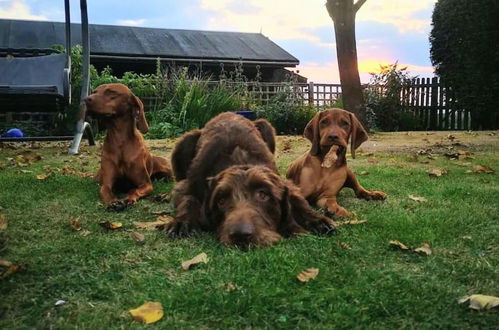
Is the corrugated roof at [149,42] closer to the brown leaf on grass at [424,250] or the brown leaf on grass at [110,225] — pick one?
the brown leaf on grass at [110,225]

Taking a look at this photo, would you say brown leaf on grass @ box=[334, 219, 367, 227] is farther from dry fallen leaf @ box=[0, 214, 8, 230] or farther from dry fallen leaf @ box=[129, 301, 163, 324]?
dry fallen leaf @ box=[0, 214, 8, 230]

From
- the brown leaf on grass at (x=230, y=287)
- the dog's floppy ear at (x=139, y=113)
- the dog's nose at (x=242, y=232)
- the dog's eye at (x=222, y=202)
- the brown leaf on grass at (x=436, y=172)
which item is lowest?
the brown leaf on grass at (x=230, y=287)

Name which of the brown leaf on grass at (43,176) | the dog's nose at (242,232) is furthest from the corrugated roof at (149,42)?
the dog's nose at (242,232)

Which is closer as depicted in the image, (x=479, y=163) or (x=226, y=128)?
(x=226, y=128)

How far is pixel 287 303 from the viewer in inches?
87.6

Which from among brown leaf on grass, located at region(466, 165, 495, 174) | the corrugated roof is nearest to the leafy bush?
the corrugated roof

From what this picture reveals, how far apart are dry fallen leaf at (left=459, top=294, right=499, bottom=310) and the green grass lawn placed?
0.03 metres

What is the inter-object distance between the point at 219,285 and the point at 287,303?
0.36m

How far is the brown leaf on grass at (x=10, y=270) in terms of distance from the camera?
2.56m

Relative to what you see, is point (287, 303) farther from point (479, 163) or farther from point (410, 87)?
point (410, 87)

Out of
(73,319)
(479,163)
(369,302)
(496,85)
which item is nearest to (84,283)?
(73,319)

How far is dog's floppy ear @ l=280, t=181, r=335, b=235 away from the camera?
3.45 meters

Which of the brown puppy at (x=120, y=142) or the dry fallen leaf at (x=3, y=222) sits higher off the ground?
the brown puppy at (x=120, y=142)

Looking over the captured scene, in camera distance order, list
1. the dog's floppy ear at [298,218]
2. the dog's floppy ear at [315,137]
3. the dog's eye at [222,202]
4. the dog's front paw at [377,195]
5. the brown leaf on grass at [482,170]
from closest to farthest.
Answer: the dog's eye at [222,202] < the dog's floppy ear at [298,218] < the dog's floppy ear at [315,137] < the dog's front paw at [377,195] < the brown leaf on grass at [482,170]
